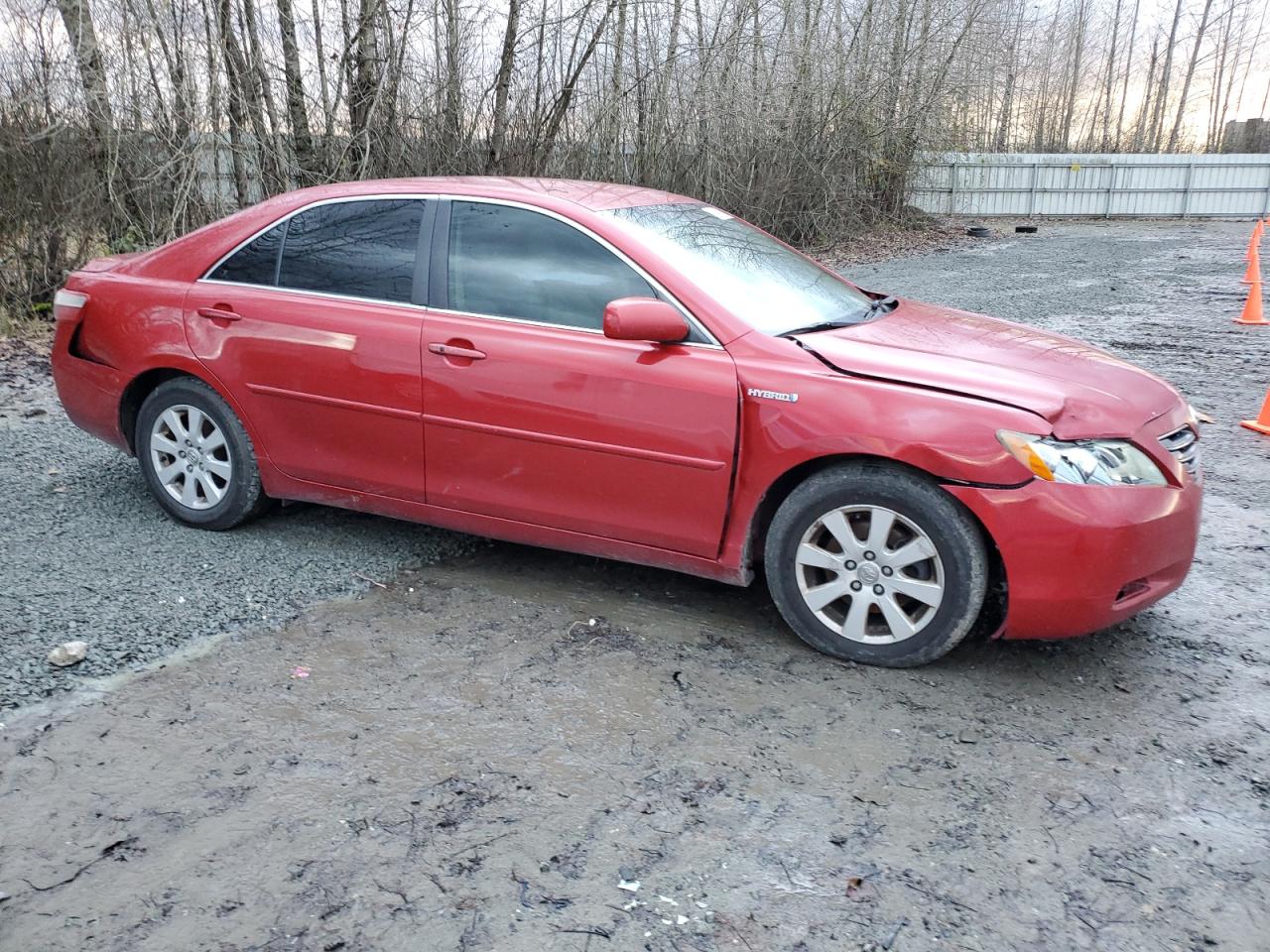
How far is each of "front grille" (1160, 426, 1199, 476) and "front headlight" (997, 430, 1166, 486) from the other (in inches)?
10.0

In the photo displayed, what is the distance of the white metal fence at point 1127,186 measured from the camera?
105ft

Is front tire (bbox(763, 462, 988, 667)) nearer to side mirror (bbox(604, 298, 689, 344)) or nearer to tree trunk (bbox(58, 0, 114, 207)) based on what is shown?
side mirror (bbox(604, 298, 689, 344))

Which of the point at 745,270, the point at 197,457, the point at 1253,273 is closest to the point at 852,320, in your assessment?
the point at 745,270

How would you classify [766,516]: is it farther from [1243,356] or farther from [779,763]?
[1243,356]

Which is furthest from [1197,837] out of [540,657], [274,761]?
[274,761]

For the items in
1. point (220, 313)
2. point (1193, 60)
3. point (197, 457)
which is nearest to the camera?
point (220, 313)

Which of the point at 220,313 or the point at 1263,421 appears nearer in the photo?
the point at 220,313

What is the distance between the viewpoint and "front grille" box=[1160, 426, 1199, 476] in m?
3.89

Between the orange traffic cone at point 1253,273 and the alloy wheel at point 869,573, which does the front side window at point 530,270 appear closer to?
the alloy wheel at point 869,573

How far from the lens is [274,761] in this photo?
10.7 feet

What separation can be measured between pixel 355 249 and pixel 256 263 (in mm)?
540

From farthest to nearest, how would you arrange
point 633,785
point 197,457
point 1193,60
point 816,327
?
point 1193,60 < point 197,457 < point 816,327 < point 633,785

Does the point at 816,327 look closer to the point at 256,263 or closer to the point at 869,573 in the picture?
the point at 869,573

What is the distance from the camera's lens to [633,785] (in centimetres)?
318
